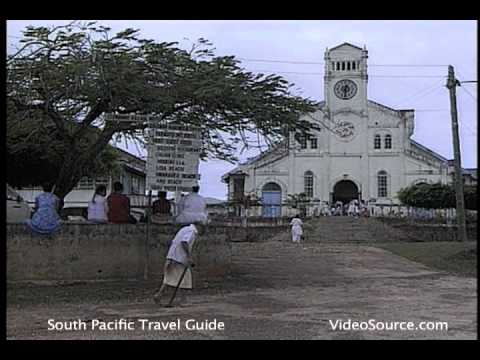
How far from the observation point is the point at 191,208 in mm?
12930

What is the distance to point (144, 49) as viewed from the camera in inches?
510

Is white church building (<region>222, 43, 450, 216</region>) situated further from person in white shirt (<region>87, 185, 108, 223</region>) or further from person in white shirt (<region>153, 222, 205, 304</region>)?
person in white shirt (<region>153, 222, 205, 304</region>)

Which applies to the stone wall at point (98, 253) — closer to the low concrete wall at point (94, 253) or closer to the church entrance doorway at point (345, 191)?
the low concrete wall at point (94, 253)

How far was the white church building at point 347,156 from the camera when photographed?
5678 cm

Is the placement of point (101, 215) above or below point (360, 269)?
above

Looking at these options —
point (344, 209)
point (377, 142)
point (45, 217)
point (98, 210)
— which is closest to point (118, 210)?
point (98, 210)

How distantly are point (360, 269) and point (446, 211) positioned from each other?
28349mm

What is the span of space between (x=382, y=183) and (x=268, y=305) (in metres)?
47.6

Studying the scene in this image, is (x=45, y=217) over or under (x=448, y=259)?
over

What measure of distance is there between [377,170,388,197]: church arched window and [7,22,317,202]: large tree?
43.1 m

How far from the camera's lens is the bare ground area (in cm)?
848

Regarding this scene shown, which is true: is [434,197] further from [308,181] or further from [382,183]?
[308,181]
